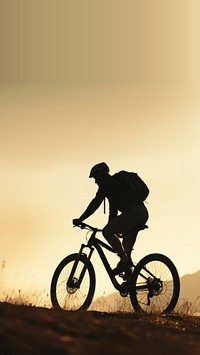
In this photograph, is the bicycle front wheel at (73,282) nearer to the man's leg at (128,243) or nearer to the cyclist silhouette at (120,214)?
the cyclist silhouette at (120,214)

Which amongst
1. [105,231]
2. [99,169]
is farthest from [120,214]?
[99,169]

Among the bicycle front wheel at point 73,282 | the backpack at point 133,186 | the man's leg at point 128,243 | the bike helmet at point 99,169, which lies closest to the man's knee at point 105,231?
the man's leg at point 128,243

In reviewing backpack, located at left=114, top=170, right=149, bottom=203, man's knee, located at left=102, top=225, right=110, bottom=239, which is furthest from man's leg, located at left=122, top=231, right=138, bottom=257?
backpack, located at left=114, top=170, right=149, bottom=203

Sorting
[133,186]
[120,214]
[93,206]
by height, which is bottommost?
[120,214]

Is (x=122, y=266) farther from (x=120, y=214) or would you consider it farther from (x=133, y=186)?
(x=133, y=186)

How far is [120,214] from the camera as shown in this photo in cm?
1102

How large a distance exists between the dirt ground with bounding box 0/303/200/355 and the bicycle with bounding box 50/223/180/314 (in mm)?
2321

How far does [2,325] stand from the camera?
22.1 ft

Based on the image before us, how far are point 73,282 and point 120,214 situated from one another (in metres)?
1.35

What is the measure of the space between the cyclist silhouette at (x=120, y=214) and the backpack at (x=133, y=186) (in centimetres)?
3

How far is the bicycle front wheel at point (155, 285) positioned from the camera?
1083cm

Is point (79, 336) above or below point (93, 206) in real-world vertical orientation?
below

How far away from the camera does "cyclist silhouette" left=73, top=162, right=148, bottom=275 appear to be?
10.9 meters

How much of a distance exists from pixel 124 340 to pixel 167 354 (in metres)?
0.75
